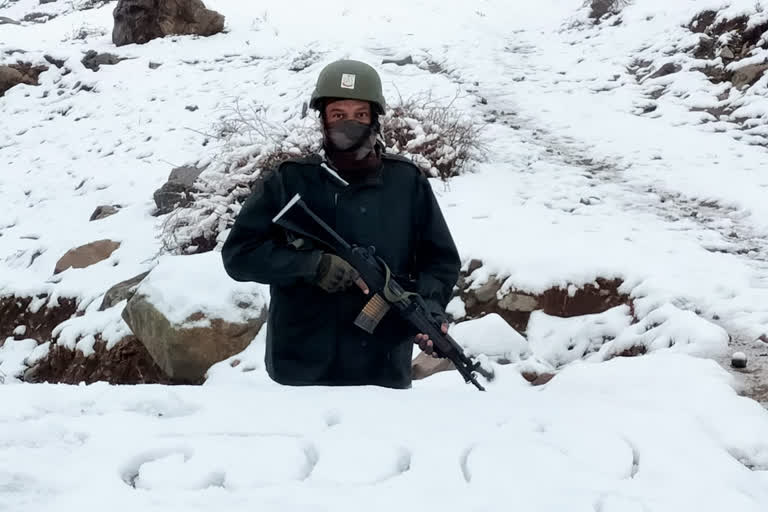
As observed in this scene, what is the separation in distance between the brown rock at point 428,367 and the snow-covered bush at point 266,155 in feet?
7.60

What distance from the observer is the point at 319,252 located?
221 cm

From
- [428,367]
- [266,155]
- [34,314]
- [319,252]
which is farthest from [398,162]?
[34,314]

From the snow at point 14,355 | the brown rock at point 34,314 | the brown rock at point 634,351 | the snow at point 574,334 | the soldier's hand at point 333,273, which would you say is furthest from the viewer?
the brown rock at point 34,314

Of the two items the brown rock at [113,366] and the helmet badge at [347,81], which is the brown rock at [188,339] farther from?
the helmet badge at [347,81]

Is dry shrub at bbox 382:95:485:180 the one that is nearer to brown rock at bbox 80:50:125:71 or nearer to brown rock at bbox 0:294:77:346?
brown rock at bbox 0:294:77:346

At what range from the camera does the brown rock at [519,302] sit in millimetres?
4297

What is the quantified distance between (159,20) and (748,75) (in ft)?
31.2

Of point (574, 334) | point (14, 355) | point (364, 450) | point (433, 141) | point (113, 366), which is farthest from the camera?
point (433, 141)

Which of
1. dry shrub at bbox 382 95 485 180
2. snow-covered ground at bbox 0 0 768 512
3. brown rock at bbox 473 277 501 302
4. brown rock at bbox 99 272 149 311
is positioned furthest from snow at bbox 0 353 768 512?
dry shrub at bbox 382 95 485 180

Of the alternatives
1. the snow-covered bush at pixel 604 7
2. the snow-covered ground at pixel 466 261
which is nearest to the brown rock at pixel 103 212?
the snow-covered ground at pixel 466 261

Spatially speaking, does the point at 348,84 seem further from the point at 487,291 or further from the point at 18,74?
the point at 18,74

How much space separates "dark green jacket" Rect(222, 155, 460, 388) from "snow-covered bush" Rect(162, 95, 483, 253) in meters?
3.17

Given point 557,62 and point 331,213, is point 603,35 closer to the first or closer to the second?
point 557,62

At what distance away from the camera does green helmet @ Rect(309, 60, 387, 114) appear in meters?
2.33
